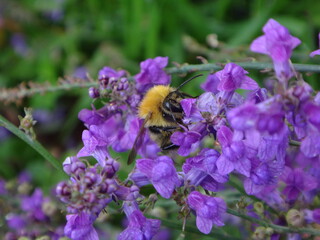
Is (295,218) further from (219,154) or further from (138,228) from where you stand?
(138,228)

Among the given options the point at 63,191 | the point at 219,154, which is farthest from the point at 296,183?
the point at 63,191

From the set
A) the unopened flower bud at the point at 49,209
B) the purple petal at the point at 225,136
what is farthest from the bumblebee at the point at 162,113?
the unopened flower bud at the point at 49,209

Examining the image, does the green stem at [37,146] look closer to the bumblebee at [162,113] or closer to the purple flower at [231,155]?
the bumblebee at [162,113]

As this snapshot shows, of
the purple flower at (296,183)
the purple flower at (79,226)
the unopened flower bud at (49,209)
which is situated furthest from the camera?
the unopened flower bud at (49,209)

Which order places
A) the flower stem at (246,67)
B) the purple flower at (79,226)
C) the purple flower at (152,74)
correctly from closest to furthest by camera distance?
the purple flower at (79,226)
the flower stem at (246,67)
the purple flower at (152,74)

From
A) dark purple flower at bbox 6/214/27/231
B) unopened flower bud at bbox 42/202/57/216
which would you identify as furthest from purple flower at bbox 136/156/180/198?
dark purple flower at bbox 6/214/27/231

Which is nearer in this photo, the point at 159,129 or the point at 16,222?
the point at 159,129

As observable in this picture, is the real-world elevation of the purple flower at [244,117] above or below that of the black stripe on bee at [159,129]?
above
